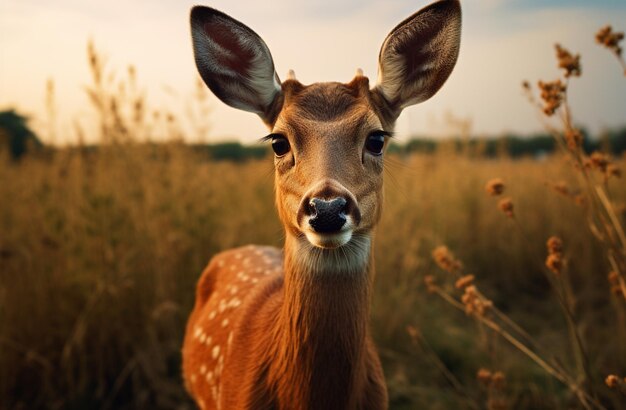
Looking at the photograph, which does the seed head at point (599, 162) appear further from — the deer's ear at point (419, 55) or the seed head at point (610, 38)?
the deer's ear at point (419, 55)

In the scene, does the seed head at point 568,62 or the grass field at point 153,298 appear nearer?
the seed head at point 568,62

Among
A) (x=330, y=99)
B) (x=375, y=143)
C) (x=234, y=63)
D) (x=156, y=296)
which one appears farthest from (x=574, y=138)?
(x=156, y=296)

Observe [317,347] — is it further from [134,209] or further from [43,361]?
[134,209]

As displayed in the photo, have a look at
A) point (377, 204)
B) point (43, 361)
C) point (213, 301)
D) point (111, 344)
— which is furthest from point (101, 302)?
point (377, 204)

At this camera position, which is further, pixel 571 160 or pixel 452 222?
pixel 452 222

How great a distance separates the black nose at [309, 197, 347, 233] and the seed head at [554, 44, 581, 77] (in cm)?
126

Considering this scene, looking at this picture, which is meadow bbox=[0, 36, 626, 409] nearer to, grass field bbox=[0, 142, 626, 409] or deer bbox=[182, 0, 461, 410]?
grass field bbox=[0, 142, 626, 409]

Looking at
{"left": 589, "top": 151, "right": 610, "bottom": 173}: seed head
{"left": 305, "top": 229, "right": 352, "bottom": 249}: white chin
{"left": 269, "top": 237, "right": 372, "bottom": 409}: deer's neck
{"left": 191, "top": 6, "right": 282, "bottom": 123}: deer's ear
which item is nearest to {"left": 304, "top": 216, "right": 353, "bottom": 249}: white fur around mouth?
{"left": 305, "top": 229, "right": 352, "bottom": 249}: white chin

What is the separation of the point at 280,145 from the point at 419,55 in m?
0.74

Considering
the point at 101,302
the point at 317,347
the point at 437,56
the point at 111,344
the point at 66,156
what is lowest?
the point at 111,344

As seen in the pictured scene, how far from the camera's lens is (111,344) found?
3904 millimetres

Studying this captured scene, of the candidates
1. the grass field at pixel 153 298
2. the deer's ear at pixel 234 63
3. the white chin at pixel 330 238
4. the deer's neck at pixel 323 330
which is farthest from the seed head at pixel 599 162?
the deer's ear at pixel 234 63

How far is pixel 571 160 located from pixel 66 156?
161 inches

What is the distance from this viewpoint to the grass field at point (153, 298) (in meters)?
3.69
